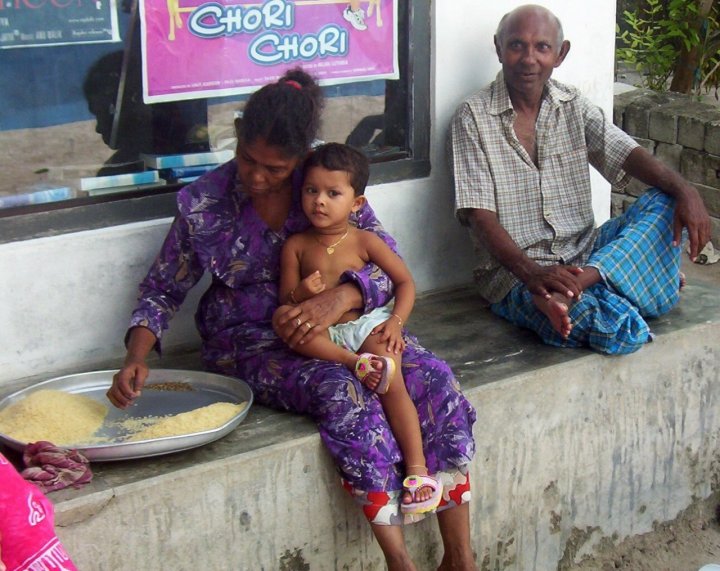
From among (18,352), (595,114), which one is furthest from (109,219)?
(595,114)

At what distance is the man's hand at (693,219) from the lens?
3611 mm

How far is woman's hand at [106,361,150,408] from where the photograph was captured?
286 cm

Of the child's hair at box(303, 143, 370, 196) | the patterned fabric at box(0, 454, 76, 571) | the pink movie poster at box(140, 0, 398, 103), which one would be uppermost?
the pink movie poster at box(140, 0, 398, 103)

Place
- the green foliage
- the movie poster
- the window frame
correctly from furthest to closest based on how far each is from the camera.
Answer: the green foliage → the window frame → the movie poster

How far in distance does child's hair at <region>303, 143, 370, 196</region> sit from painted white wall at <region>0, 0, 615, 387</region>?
2.34 feet

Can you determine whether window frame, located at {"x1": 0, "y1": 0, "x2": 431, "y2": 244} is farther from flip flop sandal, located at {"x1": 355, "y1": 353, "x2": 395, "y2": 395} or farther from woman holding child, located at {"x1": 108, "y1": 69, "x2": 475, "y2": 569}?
flip flop sandal, located at {"x1": 355, "y1": 353, "x2": 395, "y2": 395}

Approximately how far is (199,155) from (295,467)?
47.4 inches

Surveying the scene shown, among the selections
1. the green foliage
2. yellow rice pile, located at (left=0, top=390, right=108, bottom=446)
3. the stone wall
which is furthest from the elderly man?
the green foliage

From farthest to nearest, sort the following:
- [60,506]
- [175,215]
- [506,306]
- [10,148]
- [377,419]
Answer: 1. [506,306]
2. [175,215]
3. [10,148]
4. [377,419]
5. [60,506]

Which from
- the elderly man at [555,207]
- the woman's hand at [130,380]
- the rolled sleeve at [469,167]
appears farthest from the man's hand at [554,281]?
the woman's hand at [130,380]

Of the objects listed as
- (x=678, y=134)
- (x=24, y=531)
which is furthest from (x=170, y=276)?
(x=678, y=134)

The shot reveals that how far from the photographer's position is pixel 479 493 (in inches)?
130

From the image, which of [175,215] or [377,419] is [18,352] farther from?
[377,419]

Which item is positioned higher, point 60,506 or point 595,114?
point 595,114
